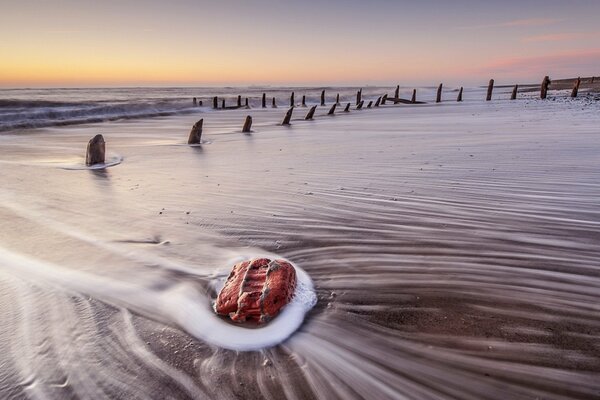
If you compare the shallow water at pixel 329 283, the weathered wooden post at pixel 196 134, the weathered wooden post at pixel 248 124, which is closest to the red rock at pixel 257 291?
the shallow water at pixel 329 283

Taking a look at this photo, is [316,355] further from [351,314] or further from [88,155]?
[88,155]

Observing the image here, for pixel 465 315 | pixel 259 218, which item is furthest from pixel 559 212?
pixel 259 218

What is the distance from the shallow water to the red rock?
0.52ft

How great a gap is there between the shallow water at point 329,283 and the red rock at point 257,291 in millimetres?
159

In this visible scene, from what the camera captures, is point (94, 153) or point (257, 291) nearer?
point (257, 291)

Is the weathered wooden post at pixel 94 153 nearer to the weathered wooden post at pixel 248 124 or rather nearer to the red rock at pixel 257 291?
the red rock at pixel 257 291

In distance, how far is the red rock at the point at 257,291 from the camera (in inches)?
82.1

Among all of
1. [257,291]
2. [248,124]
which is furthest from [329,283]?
[248,124]

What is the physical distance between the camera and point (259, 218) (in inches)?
152

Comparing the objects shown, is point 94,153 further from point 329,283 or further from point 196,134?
point 329,283

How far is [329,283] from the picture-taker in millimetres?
2508

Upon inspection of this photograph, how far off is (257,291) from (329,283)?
546 millimetres

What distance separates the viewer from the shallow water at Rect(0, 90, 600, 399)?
1697 millimetres

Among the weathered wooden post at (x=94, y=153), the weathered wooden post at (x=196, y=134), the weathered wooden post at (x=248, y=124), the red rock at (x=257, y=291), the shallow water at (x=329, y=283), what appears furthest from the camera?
the weathered wooden post at (x=248, y=124)
